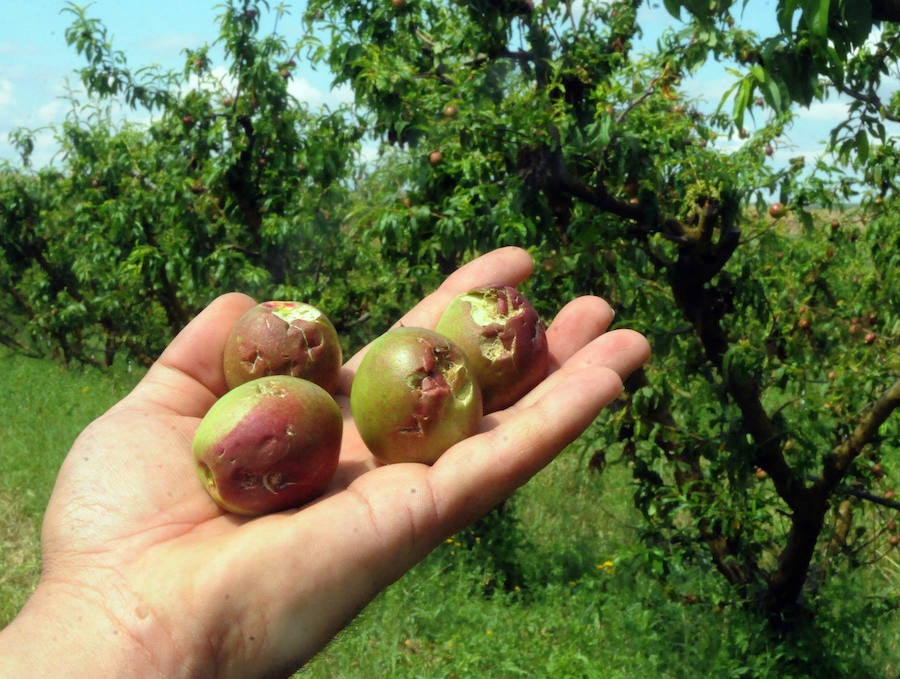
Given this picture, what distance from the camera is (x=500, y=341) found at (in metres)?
2.25

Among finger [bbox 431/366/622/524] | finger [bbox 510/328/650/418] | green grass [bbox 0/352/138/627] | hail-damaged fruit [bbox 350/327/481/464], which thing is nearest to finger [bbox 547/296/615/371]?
finger [bbox 510/328/650/418]

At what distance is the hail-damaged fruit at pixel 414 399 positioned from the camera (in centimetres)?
198

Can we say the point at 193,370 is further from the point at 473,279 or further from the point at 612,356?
the point at 612,356

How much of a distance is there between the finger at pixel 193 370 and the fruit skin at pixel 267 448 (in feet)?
1.40

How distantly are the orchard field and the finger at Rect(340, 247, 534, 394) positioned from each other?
358 millimetres

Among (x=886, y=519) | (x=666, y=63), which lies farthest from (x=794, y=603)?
(x=666, y=63)

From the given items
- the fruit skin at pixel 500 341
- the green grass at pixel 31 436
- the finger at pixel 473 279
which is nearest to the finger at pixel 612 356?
the fruit skin at pixel 500 341

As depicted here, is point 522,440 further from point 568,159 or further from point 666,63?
point 666,63

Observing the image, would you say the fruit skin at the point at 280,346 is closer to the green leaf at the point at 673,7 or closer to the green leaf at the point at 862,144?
the green leaf at the point at 673,7

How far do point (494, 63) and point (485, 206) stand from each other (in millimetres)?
652

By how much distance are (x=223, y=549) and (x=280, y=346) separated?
2.43 ft

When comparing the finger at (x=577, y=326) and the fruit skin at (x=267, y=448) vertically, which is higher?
the finger at (x=577, y=326)

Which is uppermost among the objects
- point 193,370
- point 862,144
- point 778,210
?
point 778,210

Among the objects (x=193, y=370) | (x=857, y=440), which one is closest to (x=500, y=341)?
(x=193, y=370)
